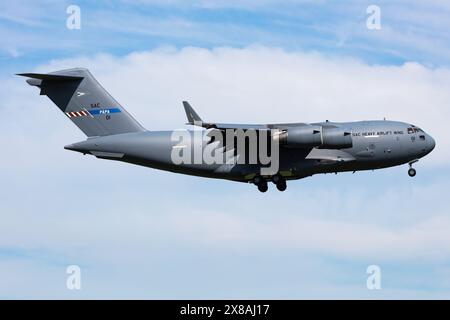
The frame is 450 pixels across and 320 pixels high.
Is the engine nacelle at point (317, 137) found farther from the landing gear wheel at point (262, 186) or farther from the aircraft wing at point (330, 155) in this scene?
the landing gear wheel at point (262, 186)

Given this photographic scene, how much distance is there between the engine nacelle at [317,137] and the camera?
22562 millimetres

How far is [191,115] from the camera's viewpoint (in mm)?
21672

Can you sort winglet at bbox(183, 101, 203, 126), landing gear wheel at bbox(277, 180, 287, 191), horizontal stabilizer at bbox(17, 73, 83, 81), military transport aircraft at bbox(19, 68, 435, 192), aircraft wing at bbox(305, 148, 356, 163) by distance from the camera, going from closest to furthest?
1. winglet at bbox(183, 101, 203, 126)
2. military transport aircraft at bbox(19, 68, 435, 192)
3. aircraft wing at bbox(305, 148, 356, 163)
4. horizontal stabilizer at bbox(17, 73, 83, 81)
5. landing gear wheel at bbox(277, 180, 287, 191)

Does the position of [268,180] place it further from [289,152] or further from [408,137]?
[408,137]

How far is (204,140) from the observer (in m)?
23.8

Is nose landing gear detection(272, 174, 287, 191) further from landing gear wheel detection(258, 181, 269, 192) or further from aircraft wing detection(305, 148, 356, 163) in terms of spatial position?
aircraft wing detection(305, 148, 356, 163)

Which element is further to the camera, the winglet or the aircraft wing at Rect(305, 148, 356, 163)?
the aircraft wing at Rect(305, 148, 356, 163)

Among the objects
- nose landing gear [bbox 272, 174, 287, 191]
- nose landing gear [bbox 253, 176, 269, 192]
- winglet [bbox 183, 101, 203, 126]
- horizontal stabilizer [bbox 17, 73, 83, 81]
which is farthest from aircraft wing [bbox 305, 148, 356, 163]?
horizontal stabilizer [bbox 17, 73, 83, 81]

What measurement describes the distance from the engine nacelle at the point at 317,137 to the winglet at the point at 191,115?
270 cm

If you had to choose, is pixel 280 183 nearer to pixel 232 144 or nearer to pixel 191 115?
pixel 232 144

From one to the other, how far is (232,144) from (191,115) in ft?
7.86

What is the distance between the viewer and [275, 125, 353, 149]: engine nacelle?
2256cm

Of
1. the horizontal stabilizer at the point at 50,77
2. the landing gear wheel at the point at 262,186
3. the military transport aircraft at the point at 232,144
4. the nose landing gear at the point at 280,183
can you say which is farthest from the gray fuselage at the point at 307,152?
the horizontal stabilizer at the point at 50,77

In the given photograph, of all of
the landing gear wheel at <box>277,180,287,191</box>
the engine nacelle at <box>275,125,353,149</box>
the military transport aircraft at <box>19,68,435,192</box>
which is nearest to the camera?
the engine nacelle at <box>275,125,353,149</box>
